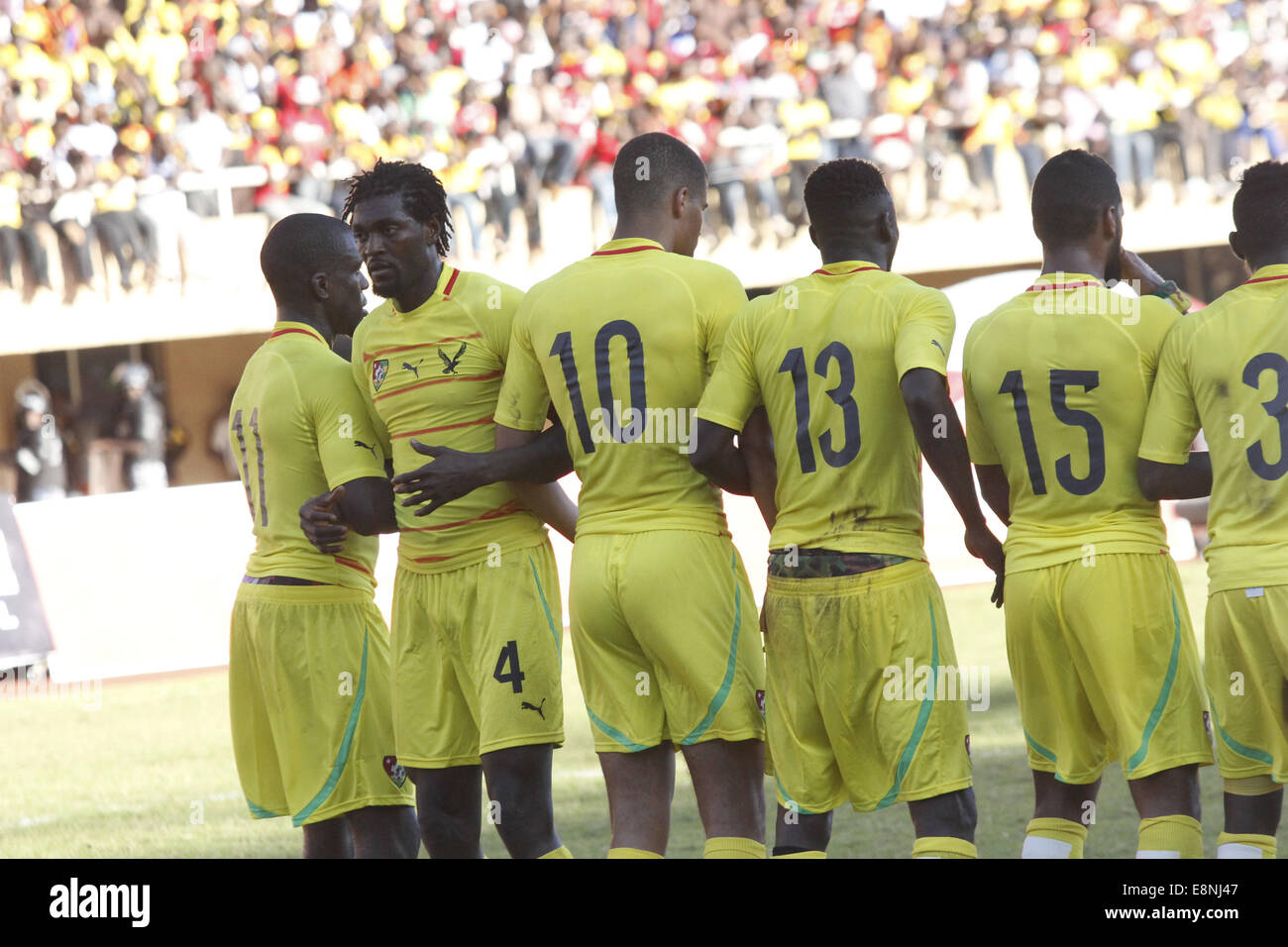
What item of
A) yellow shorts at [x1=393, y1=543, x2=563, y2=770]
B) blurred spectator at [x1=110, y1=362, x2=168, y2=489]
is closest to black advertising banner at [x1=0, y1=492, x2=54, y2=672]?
blurred spectator at [x1=110, y1=362, x2=168, y2=489]

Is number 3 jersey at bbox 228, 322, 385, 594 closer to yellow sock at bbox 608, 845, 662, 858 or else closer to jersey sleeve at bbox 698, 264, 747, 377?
jersey sleeve at bbox 698, 264, 747, 377

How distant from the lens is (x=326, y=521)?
4941mm

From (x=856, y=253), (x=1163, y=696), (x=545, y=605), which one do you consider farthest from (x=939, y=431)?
(x=545, y=605)

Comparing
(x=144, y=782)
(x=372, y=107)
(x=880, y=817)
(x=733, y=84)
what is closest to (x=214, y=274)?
(x=372, y=107)

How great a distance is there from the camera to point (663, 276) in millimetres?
4516

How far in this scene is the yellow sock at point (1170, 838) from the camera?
4246mm

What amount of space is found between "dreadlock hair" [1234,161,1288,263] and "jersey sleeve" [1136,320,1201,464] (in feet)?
1.21

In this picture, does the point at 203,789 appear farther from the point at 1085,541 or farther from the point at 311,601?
the point at 1085,541

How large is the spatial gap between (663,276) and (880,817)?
3.48m

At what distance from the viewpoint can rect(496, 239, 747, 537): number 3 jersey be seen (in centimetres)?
451

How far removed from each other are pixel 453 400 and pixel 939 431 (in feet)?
4.90

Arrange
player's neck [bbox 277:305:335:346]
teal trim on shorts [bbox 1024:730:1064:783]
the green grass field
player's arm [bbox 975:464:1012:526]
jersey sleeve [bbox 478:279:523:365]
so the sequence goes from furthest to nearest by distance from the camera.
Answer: the green grass field → player's neck [bbox 277:305:335:346] → jersey sleeve [bbox 478:279:523:365] → player's arm [bbox 975:464:1012:526] → teal trim on shorts [bbox 1024:730:1064:783]

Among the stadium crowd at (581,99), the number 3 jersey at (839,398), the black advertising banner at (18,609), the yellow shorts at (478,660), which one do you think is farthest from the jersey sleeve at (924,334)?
the stadium crowd at (581,99)
